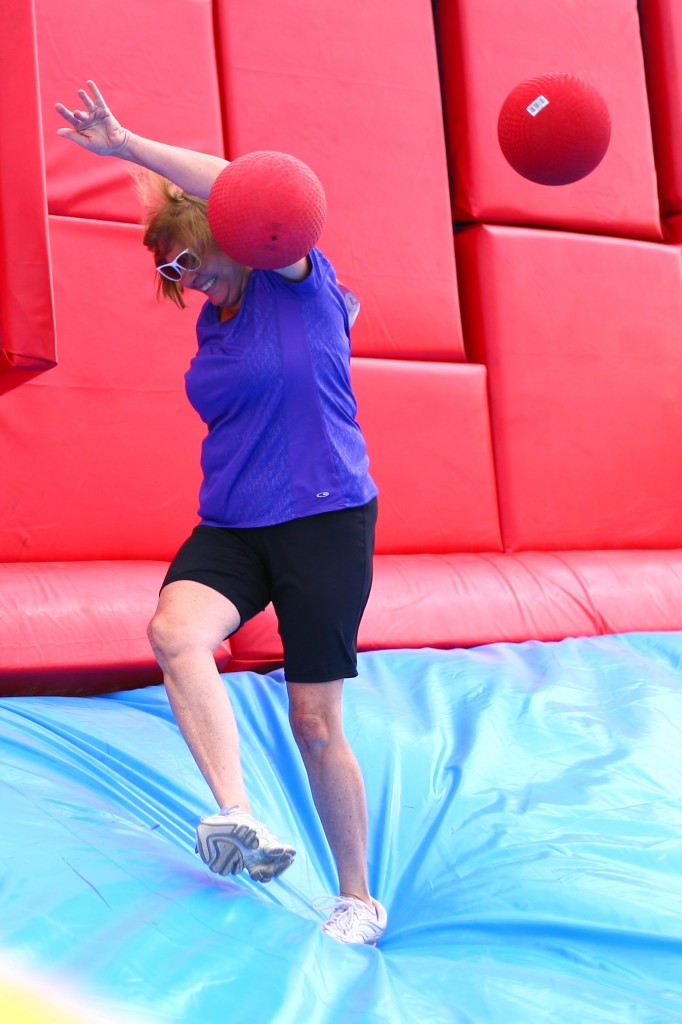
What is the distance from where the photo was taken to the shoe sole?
1.25m

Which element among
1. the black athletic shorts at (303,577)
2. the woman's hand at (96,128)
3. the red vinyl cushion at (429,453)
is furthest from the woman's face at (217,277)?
the red vinyl cushion at (429,453)

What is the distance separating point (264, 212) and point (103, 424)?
48.3 inches

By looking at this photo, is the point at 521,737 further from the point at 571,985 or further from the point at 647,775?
the point at 571,985

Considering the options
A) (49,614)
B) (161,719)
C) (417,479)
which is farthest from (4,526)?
(417,479)

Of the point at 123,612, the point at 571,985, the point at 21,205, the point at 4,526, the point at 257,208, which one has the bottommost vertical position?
the point at 571,985

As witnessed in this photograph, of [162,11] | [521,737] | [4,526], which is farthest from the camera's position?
[162,11]

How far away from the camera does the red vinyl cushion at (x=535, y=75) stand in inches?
123

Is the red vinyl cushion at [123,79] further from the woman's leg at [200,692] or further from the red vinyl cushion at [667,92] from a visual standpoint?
the red vinyl cushion at [667,92]

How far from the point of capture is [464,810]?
70.6 inches

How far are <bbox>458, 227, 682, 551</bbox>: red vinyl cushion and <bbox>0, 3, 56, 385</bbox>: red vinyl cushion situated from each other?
1.46m

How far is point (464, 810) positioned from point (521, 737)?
308 millimetres

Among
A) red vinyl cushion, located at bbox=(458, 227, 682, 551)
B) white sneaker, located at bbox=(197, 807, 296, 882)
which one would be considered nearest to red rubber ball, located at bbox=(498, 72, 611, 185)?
white sneaker, located at bbox=(197, 807, 296, 882)

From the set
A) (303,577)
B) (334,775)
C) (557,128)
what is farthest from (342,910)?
(557,128)

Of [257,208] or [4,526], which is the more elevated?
[257,208]
